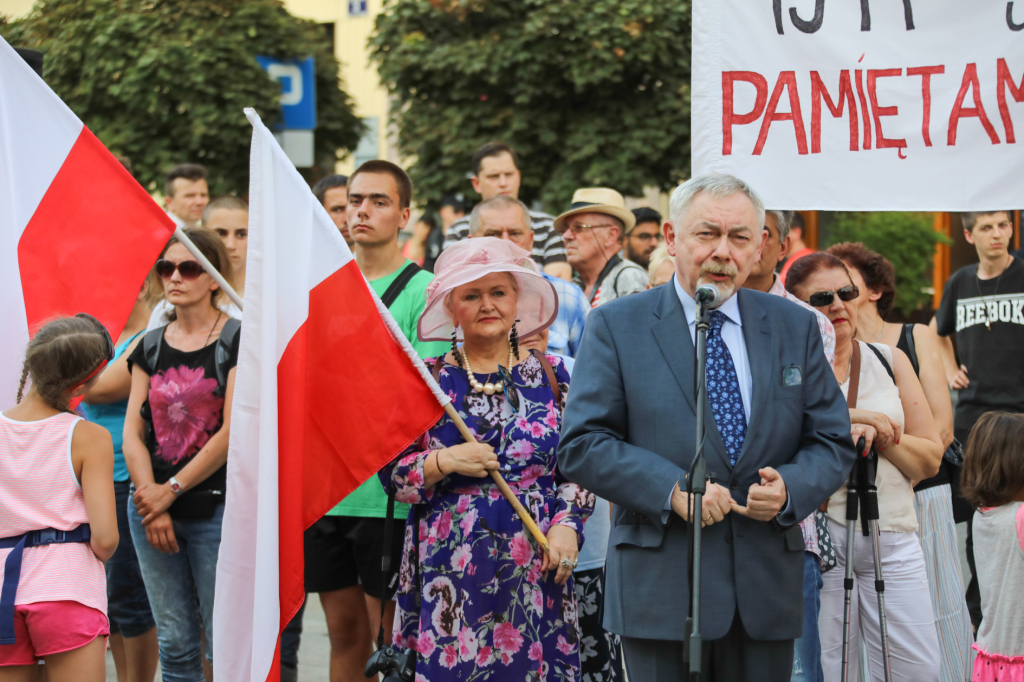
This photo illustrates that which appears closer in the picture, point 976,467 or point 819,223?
point 976,467

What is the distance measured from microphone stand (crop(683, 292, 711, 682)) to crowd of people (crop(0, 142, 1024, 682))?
0.46 ft

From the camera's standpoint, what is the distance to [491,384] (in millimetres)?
3973

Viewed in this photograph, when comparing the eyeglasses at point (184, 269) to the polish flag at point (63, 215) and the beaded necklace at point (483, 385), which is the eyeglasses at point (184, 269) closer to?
the polish flag at point (63, 215)

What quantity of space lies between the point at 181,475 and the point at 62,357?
925 mm

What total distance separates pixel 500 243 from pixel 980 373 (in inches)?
160

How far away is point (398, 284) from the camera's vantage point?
484 cm

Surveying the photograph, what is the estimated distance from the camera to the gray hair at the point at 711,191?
3.32 meters

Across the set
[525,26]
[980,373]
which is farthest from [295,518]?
[525,26]

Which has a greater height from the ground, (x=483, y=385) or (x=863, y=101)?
(x=863, y=101)

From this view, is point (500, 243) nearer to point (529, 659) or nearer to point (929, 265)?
point (529, 659)

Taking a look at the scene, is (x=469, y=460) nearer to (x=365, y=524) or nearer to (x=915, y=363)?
(x=365, y=524)

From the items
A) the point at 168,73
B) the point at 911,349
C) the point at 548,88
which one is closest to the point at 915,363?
the point at 911,349

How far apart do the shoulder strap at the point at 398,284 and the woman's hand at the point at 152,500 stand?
1210 mm

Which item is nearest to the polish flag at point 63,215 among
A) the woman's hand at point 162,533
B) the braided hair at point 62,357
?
the braided hair at point 62,357
